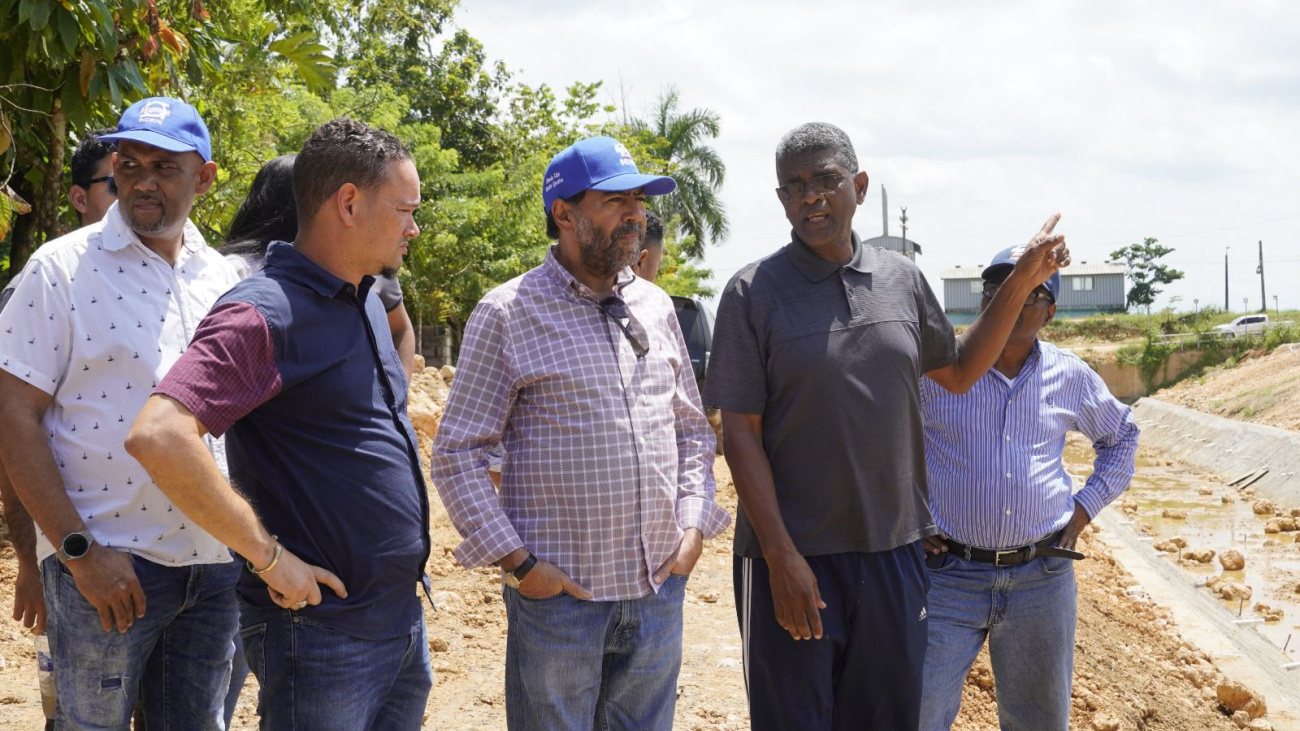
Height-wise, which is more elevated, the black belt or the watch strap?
the watch strap

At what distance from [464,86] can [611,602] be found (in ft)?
67.9

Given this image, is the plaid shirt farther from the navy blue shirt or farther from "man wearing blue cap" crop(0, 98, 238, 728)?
"man wearing blue cap" crop(0, 98, 238, 728)

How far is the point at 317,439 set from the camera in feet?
8.25

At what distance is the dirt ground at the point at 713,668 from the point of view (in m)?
5.26

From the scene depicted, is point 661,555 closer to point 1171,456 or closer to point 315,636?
point 315,636

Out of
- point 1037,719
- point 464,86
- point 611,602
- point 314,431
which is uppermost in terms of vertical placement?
point 464,86

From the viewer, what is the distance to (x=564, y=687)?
117 inches

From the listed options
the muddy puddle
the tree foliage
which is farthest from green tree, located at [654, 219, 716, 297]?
the muddy puddle

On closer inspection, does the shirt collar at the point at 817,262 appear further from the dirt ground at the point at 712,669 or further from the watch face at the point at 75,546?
the dirt ground at the point at 712,669

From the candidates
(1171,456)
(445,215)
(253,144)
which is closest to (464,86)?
(445,215)

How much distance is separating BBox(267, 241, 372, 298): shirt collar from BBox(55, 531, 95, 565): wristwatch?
83 centimetres

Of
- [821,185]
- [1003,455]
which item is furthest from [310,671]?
[1003,455]

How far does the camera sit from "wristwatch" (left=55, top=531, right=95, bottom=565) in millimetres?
2760

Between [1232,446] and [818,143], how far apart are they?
1965 centimetres
